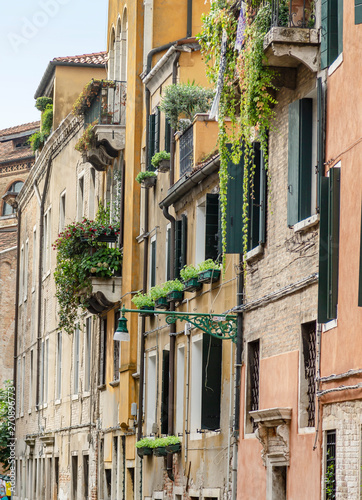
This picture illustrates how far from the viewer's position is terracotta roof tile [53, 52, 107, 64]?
35669 mm

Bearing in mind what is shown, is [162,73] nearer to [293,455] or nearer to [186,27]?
[186,27]

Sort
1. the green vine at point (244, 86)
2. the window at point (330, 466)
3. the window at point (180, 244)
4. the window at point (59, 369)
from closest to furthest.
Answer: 1. the window at point (330, 466)
2. the green vine at point (244, 86)
3. the window at point (180, 244)
4. the window at point (59, 369)


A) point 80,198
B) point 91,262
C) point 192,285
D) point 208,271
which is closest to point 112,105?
point 91,262

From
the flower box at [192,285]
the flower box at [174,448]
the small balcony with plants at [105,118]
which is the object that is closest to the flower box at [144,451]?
the flower box at [174,448]

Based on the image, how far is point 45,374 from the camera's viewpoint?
121ft

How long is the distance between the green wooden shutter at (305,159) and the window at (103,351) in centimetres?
1499

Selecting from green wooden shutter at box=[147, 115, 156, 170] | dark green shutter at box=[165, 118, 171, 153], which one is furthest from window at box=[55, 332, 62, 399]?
dark green shutter at box=[165, 118, 171, 153]

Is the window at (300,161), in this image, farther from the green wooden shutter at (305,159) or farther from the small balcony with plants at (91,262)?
the small balcony with plants at (91,262)

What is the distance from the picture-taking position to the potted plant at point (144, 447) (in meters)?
21.5

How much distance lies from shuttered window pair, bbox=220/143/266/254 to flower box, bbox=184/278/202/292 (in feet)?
8.50

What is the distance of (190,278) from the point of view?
18906 mm

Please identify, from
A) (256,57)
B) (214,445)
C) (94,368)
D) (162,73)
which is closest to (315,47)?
(256,57)

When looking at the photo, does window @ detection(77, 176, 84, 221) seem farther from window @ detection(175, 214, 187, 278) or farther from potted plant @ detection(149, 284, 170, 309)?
window @ detection(175, 214, 187, 278)

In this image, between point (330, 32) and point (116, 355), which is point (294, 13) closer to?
point (330, 32)
